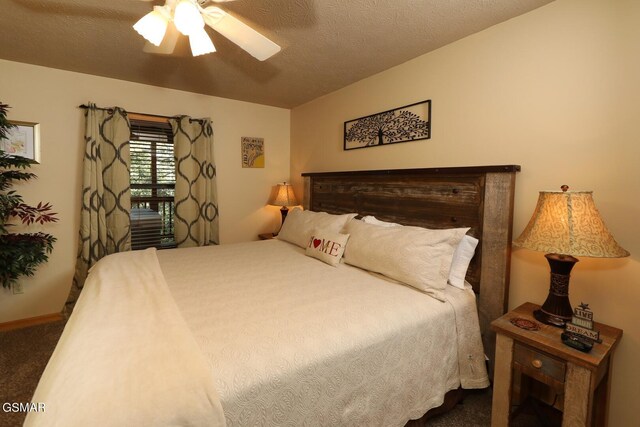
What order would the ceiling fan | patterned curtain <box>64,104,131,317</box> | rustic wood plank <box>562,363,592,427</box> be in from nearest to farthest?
1. rustic wood plank <box>562,363,592,427</box>
2. the ceiling fan
3. patterned curtain <box>64,104,131,317</box>

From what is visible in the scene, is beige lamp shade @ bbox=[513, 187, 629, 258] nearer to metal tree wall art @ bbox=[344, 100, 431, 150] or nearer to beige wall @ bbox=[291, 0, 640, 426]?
beige wall @ bbox=[291, 0, 640, 426]

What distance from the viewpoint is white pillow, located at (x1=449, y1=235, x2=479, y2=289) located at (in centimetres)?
181

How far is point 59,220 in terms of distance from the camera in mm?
2771

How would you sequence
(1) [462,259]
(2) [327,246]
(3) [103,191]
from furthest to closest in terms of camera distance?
(3) [103,191] → (2) [327,246] → (1) [462,259]

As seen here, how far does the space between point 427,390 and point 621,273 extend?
1093 millimetres

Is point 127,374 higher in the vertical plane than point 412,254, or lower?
lower

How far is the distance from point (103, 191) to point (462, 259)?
318cm

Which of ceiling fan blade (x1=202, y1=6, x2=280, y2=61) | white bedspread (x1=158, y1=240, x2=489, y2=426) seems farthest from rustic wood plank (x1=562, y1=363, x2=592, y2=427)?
ceiling fan blade (x1=202, y1=6, x2=280, y2=61)

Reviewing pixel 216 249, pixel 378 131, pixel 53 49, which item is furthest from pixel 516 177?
pixel 53 49

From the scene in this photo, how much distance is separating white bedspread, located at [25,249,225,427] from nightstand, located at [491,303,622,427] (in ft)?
4.30

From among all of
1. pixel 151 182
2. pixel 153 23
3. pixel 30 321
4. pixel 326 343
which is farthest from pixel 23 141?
pixel 326 343

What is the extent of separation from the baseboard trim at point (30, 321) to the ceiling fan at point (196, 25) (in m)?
2.81

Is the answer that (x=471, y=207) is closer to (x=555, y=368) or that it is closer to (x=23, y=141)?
(x=555, y=368)

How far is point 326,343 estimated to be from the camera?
114 cm
